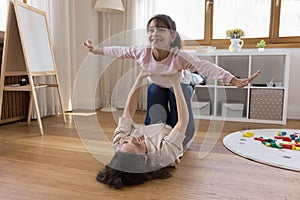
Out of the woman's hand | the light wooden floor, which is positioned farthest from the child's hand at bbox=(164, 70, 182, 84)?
the light wooden floor

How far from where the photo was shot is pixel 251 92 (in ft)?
7.31

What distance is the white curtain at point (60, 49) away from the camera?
7.90ft

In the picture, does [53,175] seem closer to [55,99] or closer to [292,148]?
[292,148]

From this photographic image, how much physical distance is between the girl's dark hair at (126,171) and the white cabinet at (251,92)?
3.77 feet

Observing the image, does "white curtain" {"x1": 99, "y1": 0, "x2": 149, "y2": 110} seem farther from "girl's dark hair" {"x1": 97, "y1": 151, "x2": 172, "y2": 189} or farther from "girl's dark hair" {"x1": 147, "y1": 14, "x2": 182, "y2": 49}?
"girl's dark hair" {"x1": 97, "y1": 151, "x2": 172, "y2": 189}

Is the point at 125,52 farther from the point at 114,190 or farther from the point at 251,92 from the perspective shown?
the point at 251,92

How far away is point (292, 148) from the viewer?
4.89 feet

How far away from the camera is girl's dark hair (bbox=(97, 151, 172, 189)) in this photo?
1.04m

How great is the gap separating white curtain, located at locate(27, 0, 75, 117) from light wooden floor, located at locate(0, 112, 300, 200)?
85cm

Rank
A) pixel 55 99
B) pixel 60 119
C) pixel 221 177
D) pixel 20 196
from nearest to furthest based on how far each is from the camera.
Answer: pixel 20 196
pixel 221 177
pixel 60 119
pixel 55 99

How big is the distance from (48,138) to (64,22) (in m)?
1.31

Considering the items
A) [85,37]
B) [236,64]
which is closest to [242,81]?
[236,64]

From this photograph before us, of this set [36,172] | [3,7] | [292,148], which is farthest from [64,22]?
[292,148]

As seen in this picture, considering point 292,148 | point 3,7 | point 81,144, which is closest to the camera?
point 292,148
